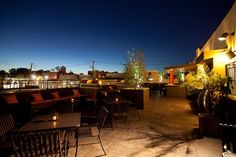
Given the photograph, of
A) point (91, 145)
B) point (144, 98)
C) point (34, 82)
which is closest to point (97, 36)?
point (34, 82)

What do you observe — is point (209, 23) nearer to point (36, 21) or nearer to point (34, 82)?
point (36, 21)

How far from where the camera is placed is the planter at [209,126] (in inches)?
174

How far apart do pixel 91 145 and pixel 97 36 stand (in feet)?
79.2

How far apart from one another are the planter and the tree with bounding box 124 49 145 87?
266 inches

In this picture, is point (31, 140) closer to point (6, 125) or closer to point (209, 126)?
point (6, 125)

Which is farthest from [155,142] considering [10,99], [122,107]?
[10,99]

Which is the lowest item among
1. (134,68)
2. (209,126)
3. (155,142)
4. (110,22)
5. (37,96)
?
(155,142)

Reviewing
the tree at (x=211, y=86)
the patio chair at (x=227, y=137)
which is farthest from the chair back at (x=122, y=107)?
the patio chair at (x=227, y=137)

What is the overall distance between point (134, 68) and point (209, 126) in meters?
7.18

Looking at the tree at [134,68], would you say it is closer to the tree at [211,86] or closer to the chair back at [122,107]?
the chair back at [122,107]

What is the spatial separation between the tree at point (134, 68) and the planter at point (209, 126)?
6.75m

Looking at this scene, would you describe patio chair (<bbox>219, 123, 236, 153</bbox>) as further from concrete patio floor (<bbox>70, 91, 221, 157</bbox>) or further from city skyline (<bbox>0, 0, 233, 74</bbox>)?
city skyline (<bbox>0, 0, 233, 74</bbox>)

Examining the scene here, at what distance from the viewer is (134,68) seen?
37.0 feet

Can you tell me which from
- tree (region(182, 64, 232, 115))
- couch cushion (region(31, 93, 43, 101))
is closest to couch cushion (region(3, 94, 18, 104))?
couch cushion (region(31, 93, 43, 101))
